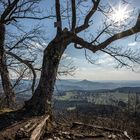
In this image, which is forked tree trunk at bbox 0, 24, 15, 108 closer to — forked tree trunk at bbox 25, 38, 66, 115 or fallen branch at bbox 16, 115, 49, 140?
forked tree trunk at bbox 25, 38, 66, 115

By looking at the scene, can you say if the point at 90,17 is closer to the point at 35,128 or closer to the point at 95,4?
the point at 95,4

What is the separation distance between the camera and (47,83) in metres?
10.5

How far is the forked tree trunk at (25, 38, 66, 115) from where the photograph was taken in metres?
10.1

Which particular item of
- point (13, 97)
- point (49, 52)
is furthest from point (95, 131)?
point (13, 97)

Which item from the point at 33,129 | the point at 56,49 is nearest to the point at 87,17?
the point at 56,49

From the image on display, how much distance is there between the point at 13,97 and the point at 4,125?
696 centimetres

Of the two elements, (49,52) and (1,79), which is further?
(1,79)

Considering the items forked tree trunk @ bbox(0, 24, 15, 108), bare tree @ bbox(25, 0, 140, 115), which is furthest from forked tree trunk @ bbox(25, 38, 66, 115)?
forked tree trunk @ bbox(0, 24, 15, 108)

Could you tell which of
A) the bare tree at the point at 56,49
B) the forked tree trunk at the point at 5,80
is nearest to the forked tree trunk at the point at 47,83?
the bare tree at the point at 56,49

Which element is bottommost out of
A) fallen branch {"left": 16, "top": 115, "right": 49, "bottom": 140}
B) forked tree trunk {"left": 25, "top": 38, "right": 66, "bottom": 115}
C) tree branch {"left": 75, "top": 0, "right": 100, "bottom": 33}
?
fallen branch {"left": 16, "top": 115, "right": 49, "bottom": 140}

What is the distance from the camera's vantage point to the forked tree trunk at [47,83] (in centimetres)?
1007

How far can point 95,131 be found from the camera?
9375 millimetres

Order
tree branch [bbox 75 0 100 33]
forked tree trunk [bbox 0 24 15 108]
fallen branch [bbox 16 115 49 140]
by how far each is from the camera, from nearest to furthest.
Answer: fallen branch [bbox 16 115 49 140] < tree branch [bbox 75 0 100 33] < forked tree trunk [bbox 0 24 15 108]

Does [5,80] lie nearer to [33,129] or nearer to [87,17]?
[87,17]
